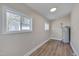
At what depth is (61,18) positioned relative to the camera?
8141 mm

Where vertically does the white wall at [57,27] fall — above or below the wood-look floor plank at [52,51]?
above

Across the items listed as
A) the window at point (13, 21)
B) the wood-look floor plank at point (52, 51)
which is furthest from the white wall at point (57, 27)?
the window at point (13, 21)

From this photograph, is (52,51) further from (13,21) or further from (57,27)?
(57,27)

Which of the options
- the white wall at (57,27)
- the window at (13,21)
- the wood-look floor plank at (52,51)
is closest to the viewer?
the window at (13,21)

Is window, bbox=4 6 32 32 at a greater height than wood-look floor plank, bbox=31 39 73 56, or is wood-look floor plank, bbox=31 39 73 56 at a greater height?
window, bbox=4 6 32 32

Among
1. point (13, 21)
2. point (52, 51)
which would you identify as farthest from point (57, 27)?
point (13, 21)

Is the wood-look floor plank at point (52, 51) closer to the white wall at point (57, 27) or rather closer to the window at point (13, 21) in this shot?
the window at point (13, 21)

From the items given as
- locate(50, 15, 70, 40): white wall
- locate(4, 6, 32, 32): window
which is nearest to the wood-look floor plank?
locate(4, 6, 32, 32): window

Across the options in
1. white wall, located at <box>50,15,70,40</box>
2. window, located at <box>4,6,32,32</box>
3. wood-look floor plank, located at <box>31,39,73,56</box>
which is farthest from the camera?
white wall, located at <box>50,15,70,40</box>

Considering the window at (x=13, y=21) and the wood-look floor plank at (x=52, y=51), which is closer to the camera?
the window at (x=13, y=21)

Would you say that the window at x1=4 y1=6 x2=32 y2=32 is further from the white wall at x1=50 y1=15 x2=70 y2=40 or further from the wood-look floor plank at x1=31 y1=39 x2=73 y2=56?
the white wall at x1=50 y1=15 x2=70 y2=40

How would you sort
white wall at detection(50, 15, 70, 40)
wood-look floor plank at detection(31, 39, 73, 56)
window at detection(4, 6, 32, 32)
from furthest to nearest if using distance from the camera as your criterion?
white wall at detection(50, 15, 70, 40)
wood-look floor plank at detection(31, 39, 73, 56)
window at detection(4, 6, 32, 32)

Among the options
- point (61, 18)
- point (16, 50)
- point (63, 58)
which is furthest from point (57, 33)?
point (63, 58)

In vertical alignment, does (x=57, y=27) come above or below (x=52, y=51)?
above
